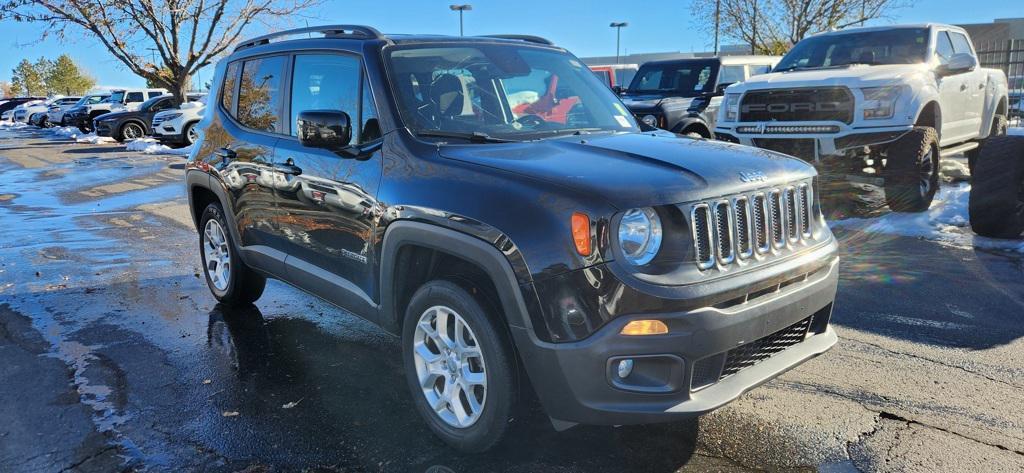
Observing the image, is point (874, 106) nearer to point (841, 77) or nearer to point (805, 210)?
point (841, 77)

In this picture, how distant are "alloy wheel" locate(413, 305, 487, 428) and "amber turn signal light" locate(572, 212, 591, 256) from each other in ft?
2.04

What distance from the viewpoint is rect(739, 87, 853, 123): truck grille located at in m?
7.83

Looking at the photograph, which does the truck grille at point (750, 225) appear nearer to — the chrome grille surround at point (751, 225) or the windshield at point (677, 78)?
the chrome grille surround at point (751, 225)

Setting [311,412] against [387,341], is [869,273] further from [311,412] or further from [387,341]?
[311,412]

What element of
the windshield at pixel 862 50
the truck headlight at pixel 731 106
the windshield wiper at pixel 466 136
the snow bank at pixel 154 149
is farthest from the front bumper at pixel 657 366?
the snow bank at pixel 154 149

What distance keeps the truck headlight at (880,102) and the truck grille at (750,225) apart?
511 cm

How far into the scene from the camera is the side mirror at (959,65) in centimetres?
807

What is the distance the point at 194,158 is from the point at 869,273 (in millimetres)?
5371

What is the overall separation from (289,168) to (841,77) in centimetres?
622

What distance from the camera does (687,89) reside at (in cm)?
1276

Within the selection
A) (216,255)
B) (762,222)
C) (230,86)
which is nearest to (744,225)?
(762,222)

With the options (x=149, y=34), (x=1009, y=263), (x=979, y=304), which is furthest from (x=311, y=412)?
(x=149, y=34)

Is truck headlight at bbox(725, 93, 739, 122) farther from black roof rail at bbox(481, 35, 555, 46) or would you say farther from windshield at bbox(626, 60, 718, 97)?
black roof rail at bbox(481, 35, 555, 46)

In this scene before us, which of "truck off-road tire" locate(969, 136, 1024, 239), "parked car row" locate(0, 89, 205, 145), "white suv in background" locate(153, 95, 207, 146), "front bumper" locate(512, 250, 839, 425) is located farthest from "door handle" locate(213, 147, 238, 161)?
"white suv in background" locate(153, 95, 207, 146)
